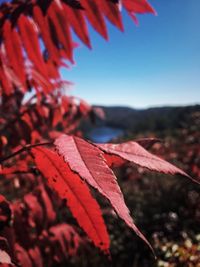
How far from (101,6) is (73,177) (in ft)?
1.52

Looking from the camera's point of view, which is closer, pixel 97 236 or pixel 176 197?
pixel 97 236

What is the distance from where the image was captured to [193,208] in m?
4.16

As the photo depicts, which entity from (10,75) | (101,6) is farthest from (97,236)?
(10,75)

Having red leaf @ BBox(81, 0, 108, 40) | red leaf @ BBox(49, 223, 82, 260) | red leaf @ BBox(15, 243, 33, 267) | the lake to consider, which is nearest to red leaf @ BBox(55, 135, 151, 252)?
red leaf @ BBox(81, 0, 108, 40)

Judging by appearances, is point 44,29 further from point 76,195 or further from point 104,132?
point 104,132

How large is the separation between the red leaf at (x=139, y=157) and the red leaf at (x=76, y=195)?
0.08 metres

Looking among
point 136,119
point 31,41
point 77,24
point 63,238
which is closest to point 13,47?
point 31,41

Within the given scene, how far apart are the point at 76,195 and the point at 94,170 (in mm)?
144

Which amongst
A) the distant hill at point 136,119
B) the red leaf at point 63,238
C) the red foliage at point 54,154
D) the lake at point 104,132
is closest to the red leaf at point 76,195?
the red foliage at point 54,154

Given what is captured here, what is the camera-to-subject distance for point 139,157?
2.01 feet

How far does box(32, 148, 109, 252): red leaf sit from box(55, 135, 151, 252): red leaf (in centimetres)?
7

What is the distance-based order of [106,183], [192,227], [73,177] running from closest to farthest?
[106,183]
[73,177]
[192,227]

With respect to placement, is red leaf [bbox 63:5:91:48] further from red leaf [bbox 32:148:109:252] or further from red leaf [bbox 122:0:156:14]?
red leaf [bbox 32:148:109:252]

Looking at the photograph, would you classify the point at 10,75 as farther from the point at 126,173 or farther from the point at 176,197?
the point at 126,173
